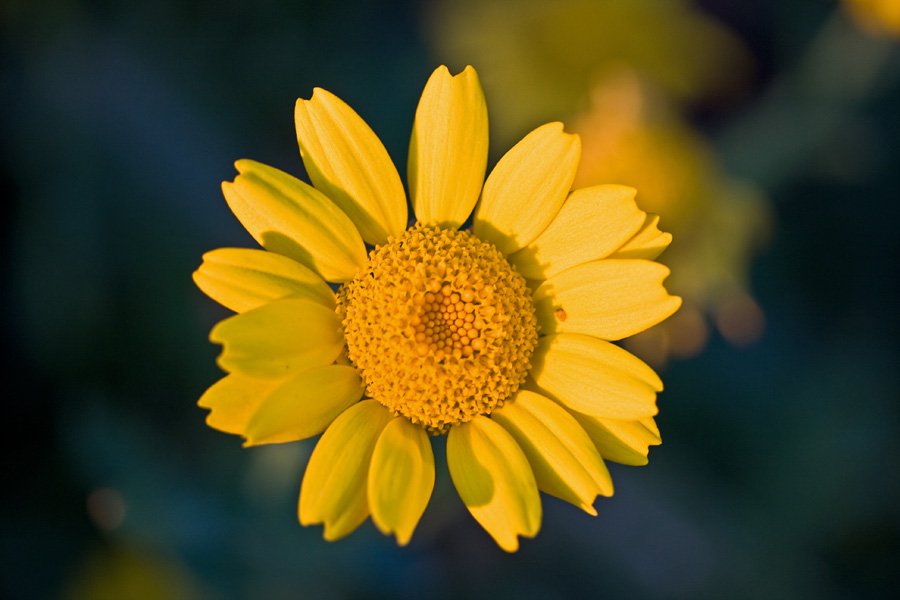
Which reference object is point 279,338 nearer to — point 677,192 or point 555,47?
point 677,192

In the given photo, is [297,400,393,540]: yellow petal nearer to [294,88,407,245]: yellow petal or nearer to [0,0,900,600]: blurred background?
[294,88,407,245]: yellow petal

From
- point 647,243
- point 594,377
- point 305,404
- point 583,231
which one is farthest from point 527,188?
point 305,404

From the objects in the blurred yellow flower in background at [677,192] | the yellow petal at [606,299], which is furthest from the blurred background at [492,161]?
the yellow petal at [606,299]

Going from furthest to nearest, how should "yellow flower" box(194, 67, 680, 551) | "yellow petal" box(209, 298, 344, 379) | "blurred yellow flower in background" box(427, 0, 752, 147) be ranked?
1. "blurred yellow flower in background" box(427, 0, 752, 147)
2. "yellow flower" box(194, 67, 680, 551)
3. "yellow petal" box(209, 298, 344, 379)

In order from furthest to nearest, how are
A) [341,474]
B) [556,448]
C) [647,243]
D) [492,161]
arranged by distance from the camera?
[492,161] < [647,243] < [556,448] < [341,474]

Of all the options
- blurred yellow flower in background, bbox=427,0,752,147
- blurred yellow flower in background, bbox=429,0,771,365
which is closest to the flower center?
blurred yellow flower in background, bbox=429,0,771,365

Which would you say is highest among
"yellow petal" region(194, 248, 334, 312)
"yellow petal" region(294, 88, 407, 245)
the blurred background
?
"yellow petal" region(294, 88, 407, 245)
